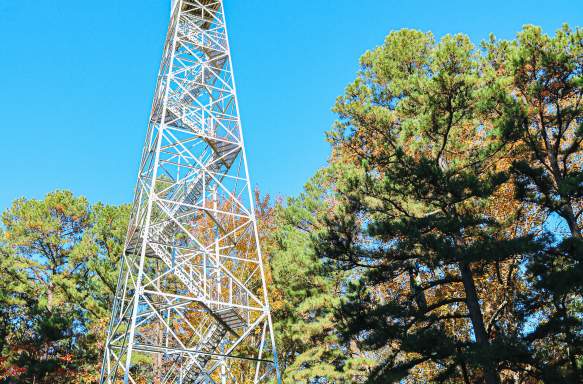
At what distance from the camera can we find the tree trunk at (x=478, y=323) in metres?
7.94

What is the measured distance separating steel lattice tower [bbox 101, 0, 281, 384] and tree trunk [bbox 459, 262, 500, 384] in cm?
417

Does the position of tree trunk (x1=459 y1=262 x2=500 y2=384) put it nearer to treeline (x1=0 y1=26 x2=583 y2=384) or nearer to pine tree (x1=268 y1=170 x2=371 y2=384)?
treeline (x1=0 y1=26 x2=583 y2=384)

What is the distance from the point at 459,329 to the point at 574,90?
7.42 meters

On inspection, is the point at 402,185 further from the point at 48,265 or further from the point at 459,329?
the point at 48,265

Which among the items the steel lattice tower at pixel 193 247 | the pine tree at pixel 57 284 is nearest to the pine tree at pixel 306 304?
the steel lattice tower at pixel 193 247

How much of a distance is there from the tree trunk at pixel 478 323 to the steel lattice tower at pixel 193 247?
417 cm

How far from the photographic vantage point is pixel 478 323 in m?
8.77

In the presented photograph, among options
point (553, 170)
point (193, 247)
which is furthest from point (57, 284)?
point (553, 170)

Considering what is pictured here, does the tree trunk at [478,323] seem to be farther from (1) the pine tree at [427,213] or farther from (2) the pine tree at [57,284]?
(2) the pine tree at [57,284]

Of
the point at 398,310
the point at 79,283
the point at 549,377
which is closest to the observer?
the point at 549,377

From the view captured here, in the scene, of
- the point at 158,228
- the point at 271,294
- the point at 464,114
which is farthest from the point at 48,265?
the point at 464,114

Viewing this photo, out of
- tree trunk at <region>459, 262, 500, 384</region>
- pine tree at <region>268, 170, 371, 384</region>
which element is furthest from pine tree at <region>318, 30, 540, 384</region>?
pine tree at <region>268, 170, 371, 384</region>

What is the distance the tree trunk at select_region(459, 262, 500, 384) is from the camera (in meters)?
7.94

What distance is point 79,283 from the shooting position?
61.8ft
